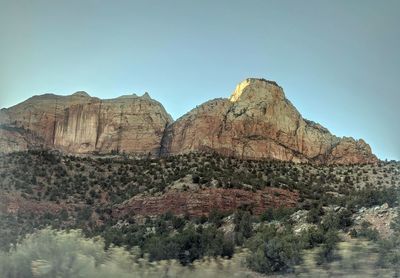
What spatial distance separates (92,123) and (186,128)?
58.0 feet

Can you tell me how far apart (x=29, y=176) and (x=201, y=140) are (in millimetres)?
36126

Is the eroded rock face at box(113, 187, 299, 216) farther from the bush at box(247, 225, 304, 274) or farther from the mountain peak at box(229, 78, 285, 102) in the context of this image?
the mountain peak at box(229, 78, 285, 102)

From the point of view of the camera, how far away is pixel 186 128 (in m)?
85.9

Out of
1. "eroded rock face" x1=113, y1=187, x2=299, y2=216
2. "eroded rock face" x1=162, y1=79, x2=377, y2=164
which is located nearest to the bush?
"eroded rock face" x1=113, y1=187, x2=299, y2=216

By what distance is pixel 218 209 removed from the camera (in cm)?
3884

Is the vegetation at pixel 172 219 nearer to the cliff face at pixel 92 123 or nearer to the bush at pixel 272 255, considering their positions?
the bush at pixel 272 255

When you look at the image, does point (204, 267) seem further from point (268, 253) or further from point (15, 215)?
point (15, 215)

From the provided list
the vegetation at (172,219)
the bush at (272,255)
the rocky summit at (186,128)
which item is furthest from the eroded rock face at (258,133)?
the bush at (272,255)

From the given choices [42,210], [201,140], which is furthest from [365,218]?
[201,140]

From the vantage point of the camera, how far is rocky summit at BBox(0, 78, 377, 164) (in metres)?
82.1

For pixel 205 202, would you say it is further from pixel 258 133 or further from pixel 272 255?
pixel 258 133

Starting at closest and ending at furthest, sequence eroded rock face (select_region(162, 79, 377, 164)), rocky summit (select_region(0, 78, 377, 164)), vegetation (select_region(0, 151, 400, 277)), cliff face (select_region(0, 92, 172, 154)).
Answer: vegetation (select_region(0, 151, 400, 277)), eroded rock face (select_region(162, 79, 377, 164)), rocky summit (select_region(0, 78, 377, 164)), cliff face (select_region(0, 92, 172, 154))

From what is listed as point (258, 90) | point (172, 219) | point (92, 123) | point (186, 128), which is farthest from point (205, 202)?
point (92, 123)

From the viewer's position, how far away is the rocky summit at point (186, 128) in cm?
8206
